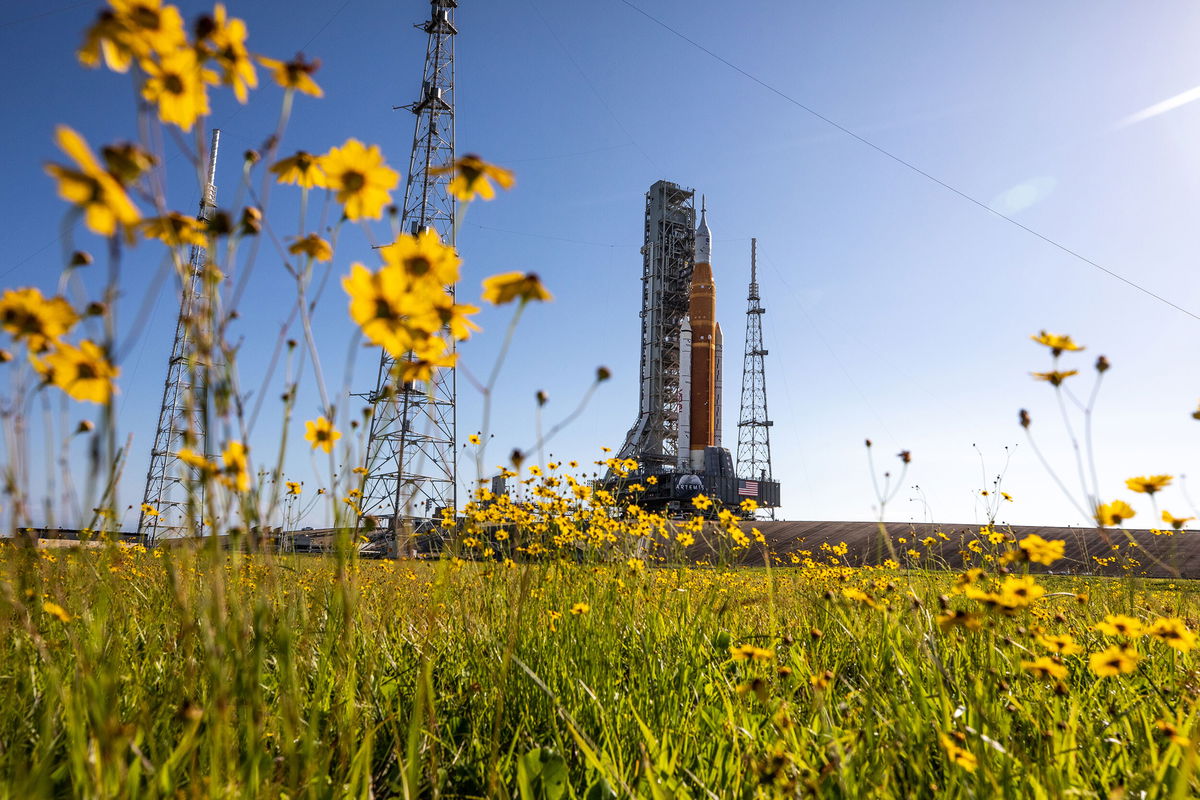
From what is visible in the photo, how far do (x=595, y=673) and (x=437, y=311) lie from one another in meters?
1.39

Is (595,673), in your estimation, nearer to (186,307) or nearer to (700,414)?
(186,307)

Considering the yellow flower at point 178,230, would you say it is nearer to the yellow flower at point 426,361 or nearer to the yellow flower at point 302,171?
the yellow flower at point 302,171

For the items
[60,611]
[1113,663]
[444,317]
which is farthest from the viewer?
[1113,663]

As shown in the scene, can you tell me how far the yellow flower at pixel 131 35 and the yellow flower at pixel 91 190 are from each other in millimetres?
120

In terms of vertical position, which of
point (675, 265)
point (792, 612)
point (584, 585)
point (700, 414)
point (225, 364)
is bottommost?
point (792, 612)

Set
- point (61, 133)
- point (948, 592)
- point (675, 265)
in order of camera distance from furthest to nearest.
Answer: point (675, 265) → point (948, 592) → point (61, 133)

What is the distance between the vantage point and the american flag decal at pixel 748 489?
2664 centimetres

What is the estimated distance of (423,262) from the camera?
83 centimetres

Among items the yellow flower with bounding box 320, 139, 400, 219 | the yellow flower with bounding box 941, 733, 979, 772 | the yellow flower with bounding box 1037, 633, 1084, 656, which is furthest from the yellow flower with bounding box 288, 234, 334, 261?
the yellow flower with bounding box 1037, 633, 1084, 656

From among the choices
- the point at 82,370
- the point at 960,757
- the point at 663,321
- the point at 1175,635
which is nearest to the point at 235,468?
the point at 82,370

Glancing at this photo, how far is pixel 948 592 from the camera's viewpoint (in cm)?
375

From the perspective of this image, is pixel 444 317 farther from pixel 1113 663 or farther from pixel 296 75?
pixel 1113 663

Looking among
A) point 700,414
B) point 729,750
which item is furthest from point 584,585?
point 700,414

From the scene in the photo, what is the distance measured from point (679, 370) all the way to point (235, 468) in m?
28.0
